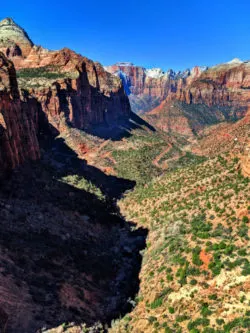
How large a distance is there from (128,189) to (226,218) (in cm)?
4121

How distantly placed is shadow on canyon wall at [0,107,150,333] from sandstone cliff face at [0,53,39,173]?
2.58 m

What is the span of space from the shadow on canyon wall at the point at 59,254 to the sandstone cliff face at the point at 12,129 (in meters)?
2.58

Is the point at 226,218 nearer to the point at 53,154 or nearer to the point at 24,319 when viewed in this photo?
the point at 24,319

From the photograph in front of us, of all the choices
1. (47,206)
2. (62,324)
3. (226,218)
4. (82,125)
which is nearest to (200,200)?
(226,218)

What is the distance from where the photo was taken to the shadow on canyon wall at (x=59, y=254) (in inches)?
1214

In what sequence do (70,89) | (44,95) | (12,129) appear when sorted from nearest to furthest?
(12,129) < (44,95) < (70,89)

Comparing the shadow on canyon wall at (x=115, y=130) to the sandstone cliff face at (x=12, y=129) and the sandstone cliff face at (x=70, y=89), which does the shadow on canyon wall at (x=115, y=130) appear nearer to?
the sandstone cliff face at (x=70, y=89)

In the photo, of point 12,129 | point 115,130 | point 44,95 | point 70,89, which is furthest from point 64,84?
point 12,129

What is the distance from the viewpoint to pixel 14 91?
204 feet

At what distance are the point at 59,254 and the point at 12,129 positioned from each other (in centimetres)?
2677

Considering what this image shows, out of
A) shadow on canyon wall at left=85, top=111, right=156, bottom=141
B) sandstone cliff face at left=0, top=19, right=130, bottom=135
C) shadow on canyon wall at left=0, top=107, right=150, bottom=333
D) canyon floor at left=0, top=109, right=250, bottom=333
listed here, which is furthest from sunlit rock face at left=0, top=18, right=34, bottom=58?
shadow on canyon wall at left=0, top=107, right=150, bottom=333

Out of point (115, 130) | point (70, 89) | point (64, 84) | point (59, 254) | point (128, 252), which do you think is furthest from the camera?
point (115, 130)

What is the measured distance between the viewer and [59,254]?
41406 millimetres

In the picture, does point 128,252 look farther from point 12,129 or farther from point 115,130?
point 115,130
